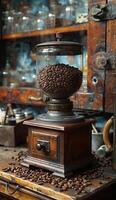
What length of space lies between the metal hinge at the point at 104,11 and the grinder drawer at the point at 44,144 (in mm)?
525

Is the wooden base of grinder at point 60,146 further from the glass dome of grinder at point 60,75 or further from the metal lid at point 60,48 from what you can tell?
the metal lid at point 60,48

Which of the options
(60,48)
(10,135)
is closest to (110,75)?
(60,48)

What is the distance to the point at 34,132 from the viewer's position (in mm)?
1177

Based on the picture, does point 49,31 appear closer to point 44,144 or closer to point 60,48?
point 60,48

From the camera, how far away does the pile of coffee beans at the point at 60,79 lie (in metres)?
1.15

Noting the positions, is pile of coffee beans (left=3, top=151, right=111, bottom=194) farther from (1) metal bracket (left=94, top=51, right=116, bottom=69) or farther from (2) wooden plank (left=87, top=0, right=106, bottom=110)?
(1) metal bracket (left=94, top=51, right=116, bottom=69)

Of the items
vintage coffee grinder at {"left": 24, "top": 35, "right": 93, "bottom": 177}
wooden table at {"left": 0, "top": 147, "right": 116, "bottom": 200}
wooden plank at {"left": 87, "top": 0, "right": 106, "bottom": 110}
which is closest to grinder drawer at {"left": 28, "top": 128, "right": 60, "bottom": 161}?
vintage coffee grinder at {"left": 24, "top": 35, "right": 93, "bottom": 177}

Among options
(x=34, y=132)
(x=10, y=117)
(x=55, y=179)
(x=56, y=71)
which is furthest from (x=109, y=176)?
(x=10, y=117)

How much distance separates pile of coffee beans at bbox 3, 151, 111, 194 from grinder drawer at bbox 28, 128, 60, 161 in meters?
0.06

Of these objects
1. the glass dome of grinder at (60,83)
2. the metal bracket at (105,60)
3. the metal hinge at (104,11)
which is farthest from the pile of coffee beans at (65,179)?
the metal hinge at (104,11)

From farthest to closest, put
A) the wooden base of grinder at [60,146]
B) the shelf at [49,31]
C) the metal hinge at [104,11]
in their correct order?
the shelf at [49,31] < the metal hinge at [104,11] < the wooden base of grinder at [60,146]

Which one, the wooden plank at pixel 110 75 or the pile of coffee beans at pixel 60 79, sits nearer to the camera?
the pile of coffee beans at pixel 60 79

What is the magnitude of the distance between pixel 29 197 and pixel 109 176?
290 millimetres

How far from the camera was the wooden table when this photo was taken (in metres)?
0.97
